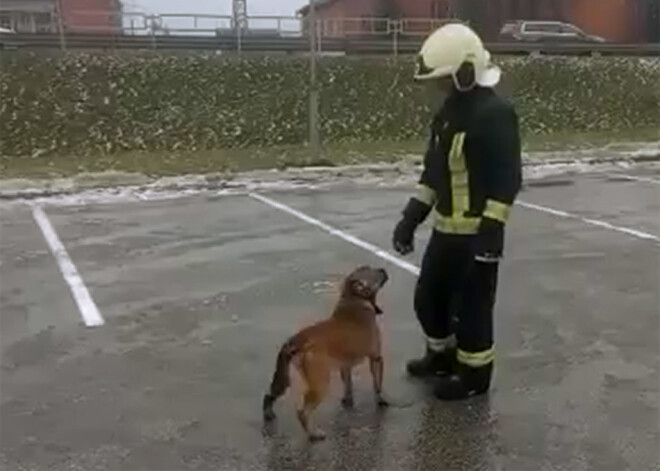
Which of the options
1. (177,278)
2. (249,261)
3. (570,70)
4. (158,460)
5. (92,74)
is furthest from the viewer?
(570,70)

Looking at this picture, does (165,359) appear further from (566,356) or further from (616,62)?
(616,62)

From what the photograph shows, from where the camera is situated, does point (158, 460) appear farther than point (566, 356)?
No

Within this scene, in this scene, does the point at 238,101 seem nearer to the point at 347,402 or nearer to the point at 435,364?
the point at 435,364

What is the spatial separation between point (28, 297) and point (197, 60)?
23032 millimetres

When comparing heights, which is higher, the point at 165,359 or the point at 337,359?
the point at 337,359

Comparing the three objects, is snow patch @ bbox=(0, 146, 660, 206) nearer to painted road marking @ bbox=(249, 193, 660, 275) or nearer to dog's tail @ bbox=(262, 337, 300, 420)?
painted road marking @ bbox=(249, 193, 660, 275)

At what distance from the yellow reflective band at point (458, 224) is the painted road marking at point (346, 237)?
3215 millimetres

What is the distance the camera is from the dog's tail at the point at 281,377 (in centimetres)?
464

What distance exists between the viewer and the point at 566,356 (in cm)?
596

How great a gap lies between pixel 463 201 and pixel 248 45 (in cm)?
2924

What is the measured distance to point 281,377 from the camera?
4.76m

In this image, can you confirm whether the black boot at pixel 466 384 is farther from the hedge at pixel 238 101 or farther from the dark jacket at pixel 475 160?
the hedge at pixel 238 101

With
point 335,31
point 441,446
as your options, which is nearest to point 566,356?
point 441,446

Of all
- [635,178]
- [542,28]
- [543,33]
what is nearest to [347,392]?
[635,178]
